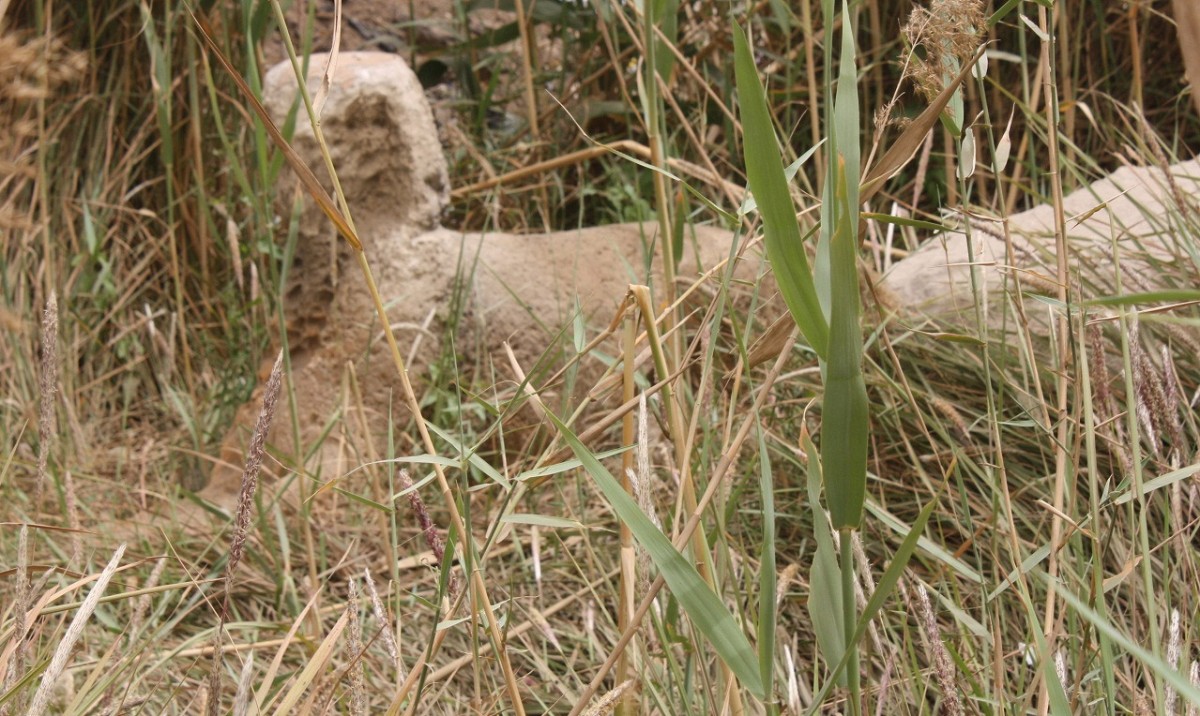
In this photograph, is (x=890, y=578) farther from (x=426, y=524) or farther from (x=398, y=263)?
(x=398, y=263)

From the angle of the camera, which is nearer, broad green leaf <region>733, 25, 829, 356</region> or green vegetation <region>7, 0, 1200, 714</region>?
broad green leaf <region>733, 25, 829, 356</region>

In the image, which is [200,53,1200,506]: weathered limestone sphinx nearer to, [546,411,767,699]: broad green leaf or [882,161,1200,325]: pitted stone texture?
[882,161,1200,325]: pitted stone texture

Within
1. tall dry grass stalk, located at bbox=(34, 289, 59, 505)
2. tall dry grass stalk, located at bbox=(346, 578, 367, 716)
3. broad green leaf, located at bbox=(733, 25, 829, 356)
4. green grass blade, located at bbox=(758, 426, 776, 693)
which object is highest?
broad green leaf, located at bbox=(733, 25, 829, 356)

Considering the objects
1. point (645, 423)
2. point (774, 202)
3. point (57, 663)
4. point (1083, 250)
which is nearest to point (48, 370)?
point (57, 663)

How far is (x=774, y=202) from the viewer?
50 centimetres

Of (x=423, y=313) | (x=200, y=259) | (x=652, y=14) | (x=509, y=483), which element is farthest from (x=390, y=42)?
(x=509, y=483)

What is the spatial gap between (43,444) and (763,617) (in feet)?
1.51

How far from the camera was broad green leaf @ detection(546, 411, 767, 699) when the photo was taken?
56 centimetres

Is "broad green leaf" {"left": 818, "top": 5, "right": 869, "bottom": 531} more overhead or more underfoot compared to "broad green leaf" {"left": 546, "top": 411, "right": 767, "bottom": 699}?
more overhead

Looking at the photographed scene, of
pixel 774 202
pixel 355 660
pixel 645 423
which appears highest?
pixel 774 202

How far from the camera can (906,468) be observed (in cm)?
148

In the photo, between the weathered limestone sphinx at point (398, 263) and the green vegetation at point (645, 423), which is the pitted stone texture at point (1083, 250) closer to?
the green vegetation at point (645, 423)

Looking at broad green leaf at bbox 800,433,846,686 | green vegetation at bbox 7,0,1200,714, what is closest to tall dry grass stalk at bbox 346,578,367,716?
green vegetation at bbox 7,0,1200,714

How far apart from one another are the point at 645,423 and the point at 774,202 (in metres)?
0.20
